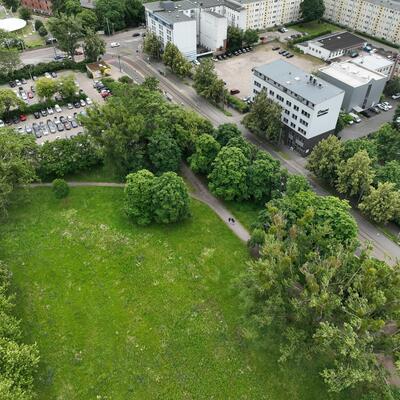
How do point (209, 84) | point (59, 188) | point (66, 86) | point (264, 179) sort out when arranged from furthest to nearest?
1. point (209, 84)
2. point (66, 86)
3. point (59, 188)
4. point (264, 179)

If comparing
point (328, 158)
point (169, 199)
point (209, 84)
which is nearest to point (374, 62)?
point (209, 84)

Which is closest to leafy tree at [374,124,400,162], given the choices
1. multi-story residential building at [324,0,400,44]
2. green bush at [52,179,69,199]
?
green bush at [52,179,69,199]

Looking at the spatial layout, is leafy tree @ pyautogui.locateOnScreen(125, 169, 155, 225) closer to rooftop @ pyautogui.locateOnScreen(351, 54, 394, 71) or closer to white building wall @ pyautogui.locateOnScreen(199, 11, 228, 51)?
rooftop @ pyautogui.locateOnScreen(351, 54, 394, 71)

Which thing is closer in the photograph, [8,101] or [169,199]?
[169,199]

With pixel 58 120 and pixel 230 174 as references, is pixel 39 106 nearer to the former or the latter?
pixel 58 120

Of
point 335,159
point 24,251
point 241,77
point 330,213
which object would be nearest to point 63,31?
point 241,77

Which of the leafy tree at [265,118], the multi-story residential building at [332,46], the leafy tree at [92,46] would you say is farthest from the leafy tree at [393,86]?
the leafy tree at [92,46]
